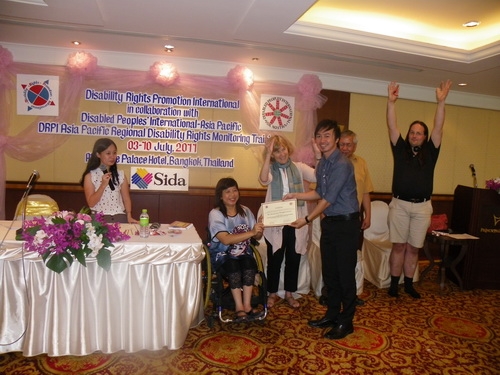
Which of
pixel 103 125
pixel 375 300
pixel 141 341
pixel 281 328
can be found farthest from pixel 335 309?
pixel 103 125

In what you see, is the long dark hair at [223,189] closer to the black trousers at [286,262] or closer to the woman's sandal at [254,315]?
the black trousers at [286,262]

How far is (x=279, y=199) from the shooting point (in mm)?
3518

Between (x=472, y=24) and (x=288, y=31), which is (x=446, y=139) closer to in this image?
(x=472, y=24)

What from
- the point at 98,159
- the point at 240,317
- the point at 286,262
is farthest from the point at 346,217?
the point at 98,159

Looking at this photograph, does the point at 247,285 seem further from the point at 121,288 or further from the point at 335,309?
the point at 121,288

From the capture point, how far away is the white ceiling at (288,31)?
10.8 ft

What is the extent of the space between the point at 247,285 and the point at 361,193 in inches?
67.2

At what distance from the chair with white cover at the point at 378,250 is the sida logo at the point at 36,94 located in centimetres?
428

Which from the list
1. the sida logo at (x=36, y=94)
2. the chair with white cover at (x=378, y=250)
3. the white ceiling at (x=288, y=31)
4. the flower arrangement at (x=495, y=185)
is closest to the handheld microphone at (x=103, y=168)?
the white ceiling at (x=288, y=31)

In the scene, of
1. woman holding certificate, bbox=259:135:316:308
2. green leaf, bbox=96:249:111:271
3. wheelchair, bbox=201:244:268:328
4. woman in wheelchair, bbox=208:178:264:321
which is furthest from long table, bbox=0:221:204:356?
woman holding certificate, bbox=259:135:316:308

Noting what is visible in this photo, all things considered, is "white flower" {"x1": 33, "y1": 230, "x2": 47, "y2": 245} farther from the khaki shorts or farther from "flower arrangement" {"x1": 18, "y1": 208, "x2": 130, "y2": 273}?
the khaki shorts

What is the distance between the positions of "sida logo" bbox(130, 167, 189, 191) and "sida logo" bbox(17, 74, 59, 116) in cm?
128

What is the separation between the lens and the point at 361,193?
158 inches

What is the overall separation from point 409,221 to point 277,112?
2252 millimetres
